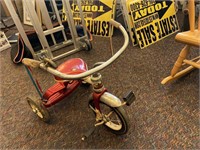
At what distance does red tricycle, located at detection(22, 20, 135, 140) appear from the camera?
2.33 ft

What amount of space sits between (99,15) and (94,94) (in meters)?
1.33

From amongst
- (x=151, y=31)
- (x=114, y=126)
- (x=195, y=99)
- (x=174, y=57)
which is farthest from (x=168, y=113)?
(x=151, y=31)

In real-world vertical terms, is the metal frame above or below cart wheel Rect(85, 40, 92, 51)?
above

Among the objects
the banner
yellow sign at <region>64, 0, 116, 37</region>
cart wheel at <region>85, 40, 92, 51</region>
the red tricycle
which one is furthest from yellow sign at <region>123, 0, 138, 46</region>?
the red tricycle

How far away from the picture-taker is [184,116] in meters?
1.09

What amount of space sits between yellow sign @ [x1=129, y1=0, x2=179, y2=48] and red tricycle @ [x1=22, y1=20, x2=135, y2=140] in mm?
851

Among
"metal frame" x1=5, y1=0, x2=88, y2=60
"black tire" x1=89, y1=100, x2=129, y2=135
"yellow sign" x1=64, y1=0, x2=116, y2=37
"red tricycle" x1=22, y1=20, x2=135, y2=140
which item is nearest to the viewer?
"red tricycle" x1=22, y1=20, x2=135, y2=140

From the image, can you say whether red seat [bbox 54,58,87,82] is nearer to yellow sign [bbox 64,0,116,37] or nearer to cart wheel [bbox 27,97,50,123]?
cart wheel [bbox 27,97,50,123]

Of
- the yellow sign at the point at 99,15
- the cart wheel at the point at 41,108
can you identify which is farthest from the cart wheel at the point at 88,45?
the cart wheel at the point at 41,108

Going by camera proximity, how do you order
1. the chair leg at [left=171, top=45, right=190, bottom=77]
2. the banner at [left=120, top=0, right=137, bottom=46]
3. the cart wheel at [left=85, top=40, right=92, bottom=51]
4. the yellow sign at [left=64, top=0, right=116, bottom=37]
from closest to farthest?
the chair leg at [left=171, top=45, right=190, bottom=77]
the banner at [left=120, top=0, right=137, bottom=46]
the cart wheel at [left=85, top=40, right=92, bottom=51]
the yellow sign at [left=64, top=0, right=116, bottom=37]

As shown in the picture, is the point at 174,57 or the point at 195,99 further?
the point at 174,57

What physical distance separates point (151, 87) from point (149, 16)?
0.81 meters

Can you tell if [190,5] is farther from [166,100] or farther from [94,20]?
[94,20]

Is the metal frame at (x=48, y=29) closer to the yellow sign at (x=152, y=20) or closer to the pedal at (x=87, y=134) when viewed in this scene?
the yellow sign at (x=152, y=20)
